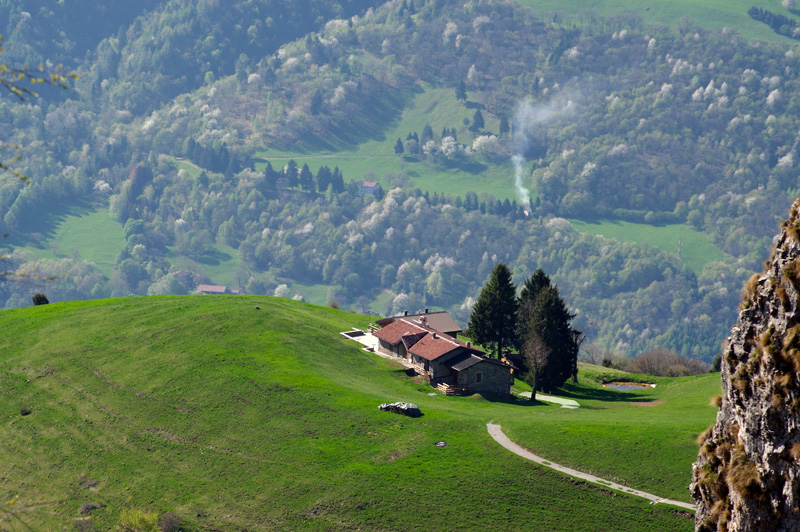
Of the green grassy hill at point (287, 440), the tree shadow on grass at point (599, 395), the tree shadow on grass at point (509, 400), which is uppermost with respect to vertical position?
the tree shadow on grass at point (599, 395)

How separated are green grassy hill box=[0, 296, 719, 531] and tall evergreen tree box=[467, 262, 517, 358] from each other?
51.3 feet

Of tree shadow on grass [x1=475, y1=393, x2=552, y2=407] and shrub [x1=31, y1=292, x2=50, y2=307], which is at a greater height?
shrub [x1=31, y1=292, x2=50, y2=307]

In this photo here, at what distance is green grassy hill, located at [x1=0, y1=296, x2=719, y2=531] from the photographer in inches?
2867

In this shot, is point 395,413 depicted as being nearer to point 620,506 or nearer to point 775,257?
point 620,506

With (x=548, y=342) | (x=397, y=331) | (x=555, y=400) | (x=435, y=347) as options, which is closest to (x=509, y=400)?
(x=555, y=400)

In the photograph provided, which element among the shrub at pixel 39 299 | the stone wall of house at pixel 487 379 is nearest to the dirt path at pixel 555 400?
the stone wall of house at pixel 487 379

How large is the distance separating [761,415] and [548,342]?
91.8m

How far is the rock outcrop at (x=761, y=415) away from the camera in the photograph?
19672 millimetres

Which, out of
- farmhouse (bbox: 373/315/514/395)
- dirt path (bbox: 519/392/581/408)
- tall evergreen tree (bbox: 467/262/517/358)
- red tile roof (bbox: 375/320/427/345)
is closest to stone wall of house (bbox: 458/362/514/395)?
farmhouse (bbox: 373/315/514/395)

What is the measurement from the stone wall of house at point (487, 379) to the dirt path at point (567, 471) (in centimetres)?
1862

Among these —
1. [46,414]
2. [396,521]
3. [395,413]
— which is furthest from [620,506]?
[46,414]

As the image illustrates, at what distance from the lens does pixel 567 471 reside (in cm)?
7669

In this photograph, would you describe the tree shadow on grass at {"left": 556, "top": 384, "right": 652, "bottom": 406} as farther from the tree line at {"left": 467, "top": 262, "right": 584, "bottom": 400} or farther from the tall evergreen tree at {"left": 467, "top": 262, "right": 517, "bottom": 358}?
the tall evergreen tree at {"left": 467, "top": 262, "right": 517, "bottom": 358}

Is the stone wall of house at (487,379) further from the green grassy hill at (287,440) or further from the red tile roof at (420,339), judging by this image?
the red tile roof at (420,339)
